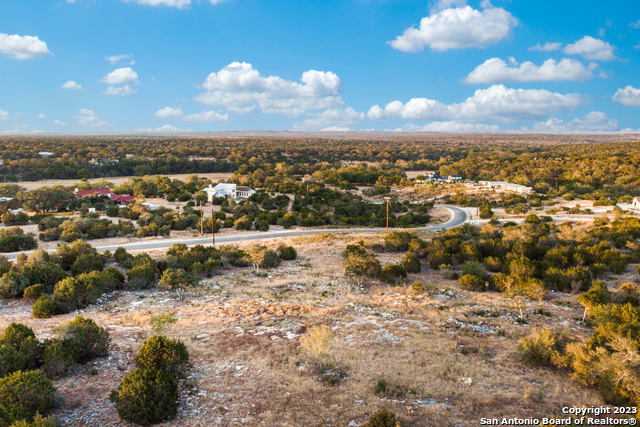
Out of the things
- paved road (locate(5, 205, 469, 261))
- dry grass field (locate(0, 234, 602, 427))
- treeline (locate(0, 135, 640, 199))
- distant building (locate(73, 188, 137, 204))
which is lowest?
paved road (locate(5, 205, 469, 261))

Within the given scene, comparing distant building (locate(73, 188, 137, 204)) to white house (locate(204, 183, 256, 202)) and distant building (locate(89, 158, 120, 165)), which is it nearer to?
white house (locate(204, 183, 256, 202))

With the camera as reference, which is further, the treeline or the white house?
the treeline

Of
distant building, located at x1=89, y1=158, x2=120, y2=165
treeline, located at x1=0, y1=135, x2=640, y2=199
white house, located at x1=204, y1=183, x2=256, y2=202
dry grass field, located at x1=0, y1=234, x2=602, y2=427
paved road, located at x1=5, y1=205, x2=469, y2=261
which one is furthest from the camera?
distant building, located at x1=89, y1=158, x2=120, y2=165

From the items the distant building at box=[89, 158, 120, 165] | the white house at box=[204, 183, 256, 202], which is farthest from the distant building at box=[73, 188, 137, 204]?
the distant building at box=[89, 158, 120, 165]

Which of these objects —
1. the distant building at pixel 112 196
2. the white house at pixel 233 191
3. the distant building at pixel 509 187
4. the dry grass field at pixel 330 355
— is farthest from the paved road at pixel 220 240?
the distant building at pixel 509 187

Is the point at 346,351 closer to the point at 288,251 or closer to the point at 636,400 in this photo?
the point at 636,400

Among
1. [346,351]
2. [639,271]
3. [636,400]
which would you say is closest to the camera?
[636,400]

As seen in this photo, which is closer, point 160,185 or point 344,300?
point 344,300

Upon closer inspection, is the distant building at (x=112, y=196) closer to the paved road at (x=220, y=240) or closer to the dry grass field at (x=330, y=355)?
the paved road at (x=220, y=240)

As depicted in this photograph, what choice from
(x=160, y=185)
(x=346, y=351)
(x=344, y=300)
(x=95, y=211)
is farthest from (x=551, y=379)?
(x=160, y=185)

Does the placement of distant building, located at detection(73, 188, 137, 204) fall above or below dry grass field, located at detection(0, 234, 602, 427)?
above
